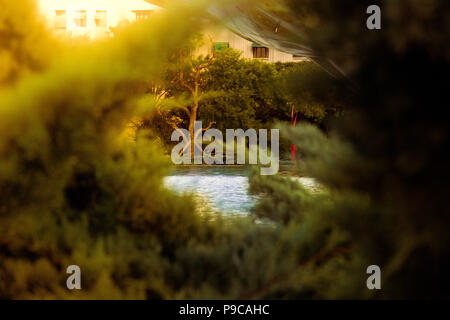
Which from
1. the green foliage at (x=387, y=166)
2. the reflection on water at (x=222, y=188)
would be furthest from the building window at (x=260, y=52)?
the green foliage at (x=387, y=166)

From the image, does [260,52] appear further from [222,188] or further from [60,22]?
[60,22]

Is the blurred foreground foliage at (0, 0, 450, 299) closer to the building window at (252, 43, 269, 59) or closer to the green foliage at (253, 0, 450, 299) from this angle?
the green foliage at (253, 0, 450, 299)

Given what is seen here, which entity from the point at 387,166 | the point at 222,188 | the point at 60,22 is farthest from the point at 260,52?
the point at 387,166

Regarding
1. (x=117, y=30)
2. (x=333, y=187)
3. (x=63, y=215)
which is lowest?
(x=63, y=215)

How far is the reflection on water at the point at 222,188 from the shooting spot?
100 inches

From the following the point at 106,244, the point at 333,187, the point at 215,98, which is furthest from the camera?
the point at 215,98

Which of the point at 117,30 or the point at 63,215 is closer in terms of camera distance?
the point at 117,30

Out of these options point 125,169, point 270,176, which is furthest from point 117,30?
point 270,176

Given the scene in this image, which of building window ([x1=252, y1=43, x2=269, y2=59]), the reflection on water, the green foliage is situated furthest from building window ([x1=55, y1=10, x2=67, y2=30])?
building window ([x1=252, y1=43, x2=269, y2=59])

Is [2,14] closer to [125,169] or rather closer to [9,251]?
[125,169]

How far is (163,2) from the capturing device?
1.68 metres

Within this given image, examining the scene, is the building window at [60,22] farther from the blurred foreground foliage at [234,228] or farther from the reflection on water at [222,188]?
the reflection on water at [222,188]

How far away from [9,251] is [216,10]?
1269 mm

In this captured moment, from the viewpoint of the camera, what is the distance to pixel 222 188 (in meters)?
6.07
